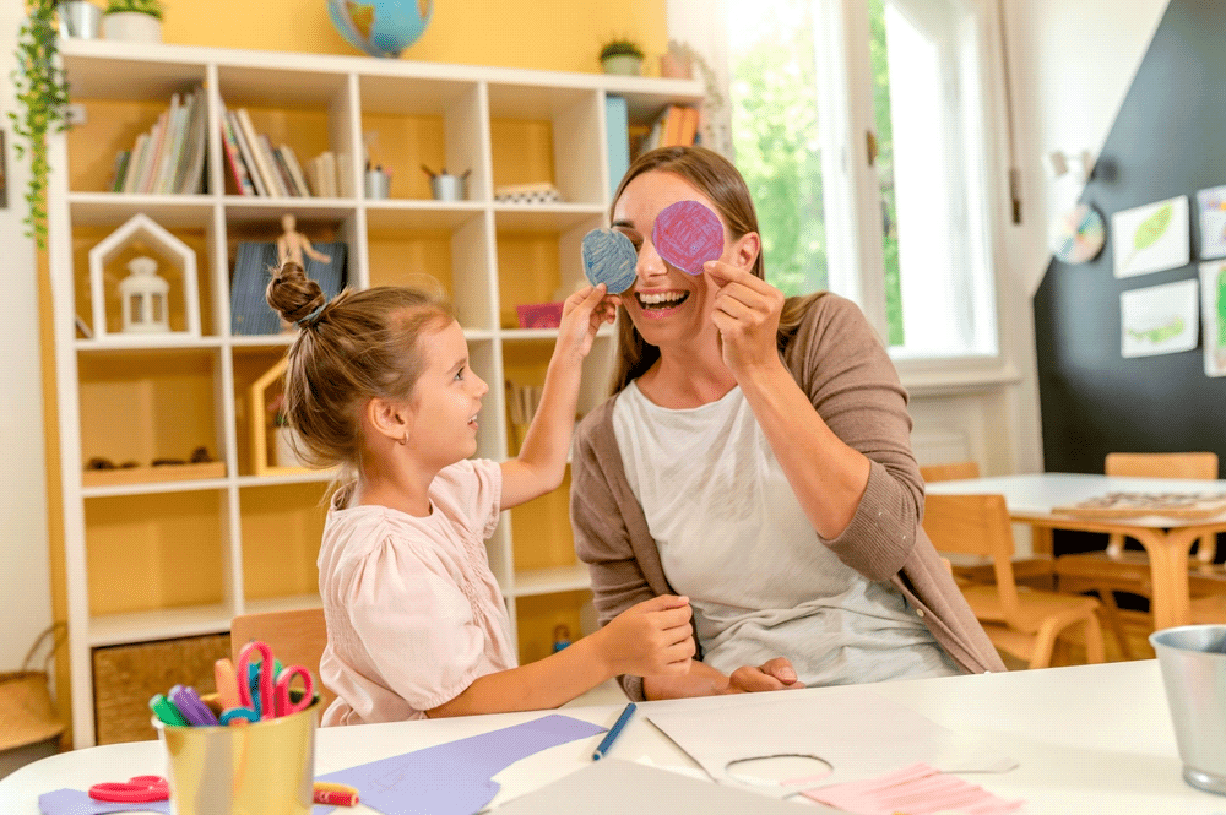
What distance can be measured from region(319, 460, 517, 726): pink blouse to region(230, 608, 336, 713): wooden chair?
9.3 inches

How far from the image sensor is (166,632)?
298 cm

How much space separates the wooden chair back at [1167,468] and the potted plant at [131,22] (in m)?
3.54

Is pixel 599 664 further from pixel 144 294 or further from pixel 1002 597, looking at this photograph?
pixel 144 294

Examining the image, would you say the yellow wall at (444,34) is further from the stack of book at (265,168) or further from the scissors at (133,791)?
the scissors at (133,791)

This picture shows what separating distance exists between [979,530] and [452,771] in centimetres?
221

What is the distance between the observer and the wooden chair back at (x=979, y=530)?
8.98 ft

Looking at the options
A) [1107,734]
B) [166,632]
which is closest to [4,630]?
[166,632]

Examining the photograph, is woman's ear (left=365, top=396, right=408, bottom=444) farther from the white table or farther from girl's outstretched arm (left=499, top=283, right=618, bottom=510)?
the white table

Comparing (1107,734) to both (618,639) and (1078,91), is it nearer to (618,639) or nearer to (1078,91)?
(618,639)

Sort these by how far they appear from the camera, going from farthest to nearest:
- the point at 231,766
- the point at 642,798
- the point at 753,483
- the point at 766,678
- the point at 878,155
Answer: the point at 878,155 < the point at 753,483 < the point at 766,678 < the point at 642,798 < the point at 231,766

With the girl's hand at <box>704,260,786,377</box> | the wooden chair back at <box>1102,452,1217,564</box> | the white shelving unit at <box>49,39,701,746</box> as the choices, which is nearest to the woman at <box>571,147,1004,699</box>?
the girl's hand at <box>704,260,786,377</box>

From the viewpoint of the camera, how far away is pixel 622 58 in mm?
3717

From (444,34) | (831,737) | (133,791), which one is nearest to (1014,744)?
(831,737)

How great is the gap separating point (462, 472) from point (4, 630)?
99.0 inches
